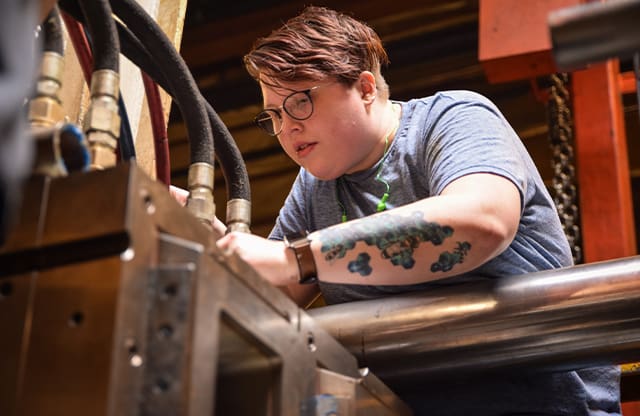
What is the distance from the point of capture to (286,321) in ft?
2.52

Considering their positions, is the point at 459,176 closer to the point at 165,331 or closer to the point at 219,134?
the point at 219,134

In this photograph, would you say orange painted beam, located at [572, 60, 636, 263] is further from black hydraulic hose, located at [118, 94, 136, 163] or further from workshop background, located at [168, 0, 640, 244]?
black hydraulic hose, located at [118, 94, 136, 163]

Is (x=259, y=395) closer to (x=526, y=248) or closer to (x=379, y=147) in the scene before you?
(x=526, y=248)

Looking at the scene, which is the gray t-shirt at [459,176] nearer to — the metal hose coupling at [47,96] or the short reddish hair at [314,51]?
the short reddish hair at [314,51]

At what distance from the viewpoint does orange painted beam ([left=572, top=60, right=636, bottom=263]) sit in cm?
239

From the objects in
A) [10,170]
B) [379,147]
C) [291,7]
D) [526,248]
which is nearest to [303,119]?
[379,147]

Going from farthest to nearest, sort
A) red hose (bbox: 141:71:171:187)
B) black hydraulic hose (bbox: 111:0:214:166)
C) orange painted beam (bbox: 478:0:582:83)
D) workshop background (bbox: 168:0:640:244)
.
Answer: workshop background (bbox: 168:0:640:244) → orange painted beam (bbox: 478:0:582:83) → red hose (bbox: 141:71:171:187) → black hydraulic hose (bbox: 111:0:214:166)

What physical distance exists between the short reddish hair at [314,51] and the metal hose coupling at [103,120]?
618mm

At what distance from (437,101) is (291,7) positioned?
8.48 ft

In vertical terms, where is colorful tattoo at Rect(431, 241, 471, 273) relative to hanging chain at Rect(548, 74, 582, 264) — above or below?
below

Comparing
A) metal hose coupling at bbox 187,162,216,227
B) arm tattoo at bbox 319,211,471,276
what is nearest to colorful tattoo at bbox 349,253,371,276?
arm tattoo at bbox 319,211,471,276

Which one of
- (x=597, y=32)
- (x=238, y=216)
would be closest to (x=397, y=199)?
(x=238, y=216)

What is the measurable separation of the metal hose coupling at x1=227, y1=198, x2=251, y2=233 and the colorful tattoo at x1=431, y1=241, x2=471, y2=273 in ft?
0.85

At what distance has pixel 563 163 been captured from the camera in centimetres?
233
